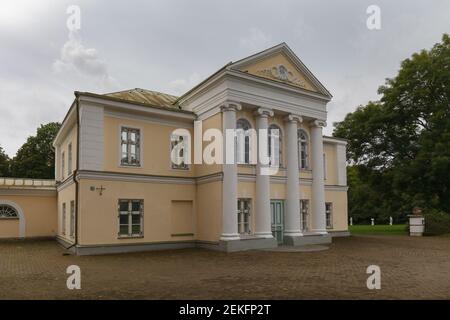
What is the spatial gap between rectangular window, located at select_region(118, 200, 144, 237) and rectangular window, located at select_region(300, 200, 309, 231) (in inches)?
310

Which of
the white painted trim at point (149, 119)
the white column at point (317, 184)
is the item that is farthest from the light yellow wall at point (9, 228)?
the white column at point (317, 184)

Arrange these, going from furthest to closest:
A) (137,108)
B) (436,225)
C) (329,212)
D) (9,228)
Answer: (436,225)
(329,212)
(9,228)
(137,108)

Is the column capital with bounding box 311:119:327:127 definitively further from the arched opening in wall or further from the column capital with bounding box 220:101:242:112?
the arched opening in wall

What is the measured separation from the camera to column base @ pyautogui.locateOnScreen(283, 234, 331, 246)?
18.8 m

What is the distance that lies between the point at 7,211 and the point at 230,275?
17.0 metres

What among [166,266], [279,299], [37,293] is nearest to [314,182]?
[166,266]

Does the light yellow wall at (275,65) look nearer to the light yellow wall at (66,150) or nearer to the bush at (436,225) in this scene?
the light yellow wall at (66,150)

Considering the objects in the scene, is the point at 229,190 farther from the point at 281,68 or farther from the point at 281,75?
the point at 281,68

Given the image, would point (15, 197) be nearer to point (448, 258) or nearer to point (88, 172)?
point (88, 172)

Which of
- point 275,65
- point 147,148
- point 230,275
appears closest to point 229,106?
point 275,65

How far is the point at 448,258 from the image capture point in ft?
46.1

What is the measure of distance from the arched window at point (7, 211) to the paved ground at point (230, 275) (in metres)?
7.11

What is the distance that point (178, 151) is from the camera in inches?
741

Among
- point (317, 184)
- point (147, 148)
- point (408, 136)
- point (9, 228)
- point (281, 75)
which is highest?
point (281, 75)
